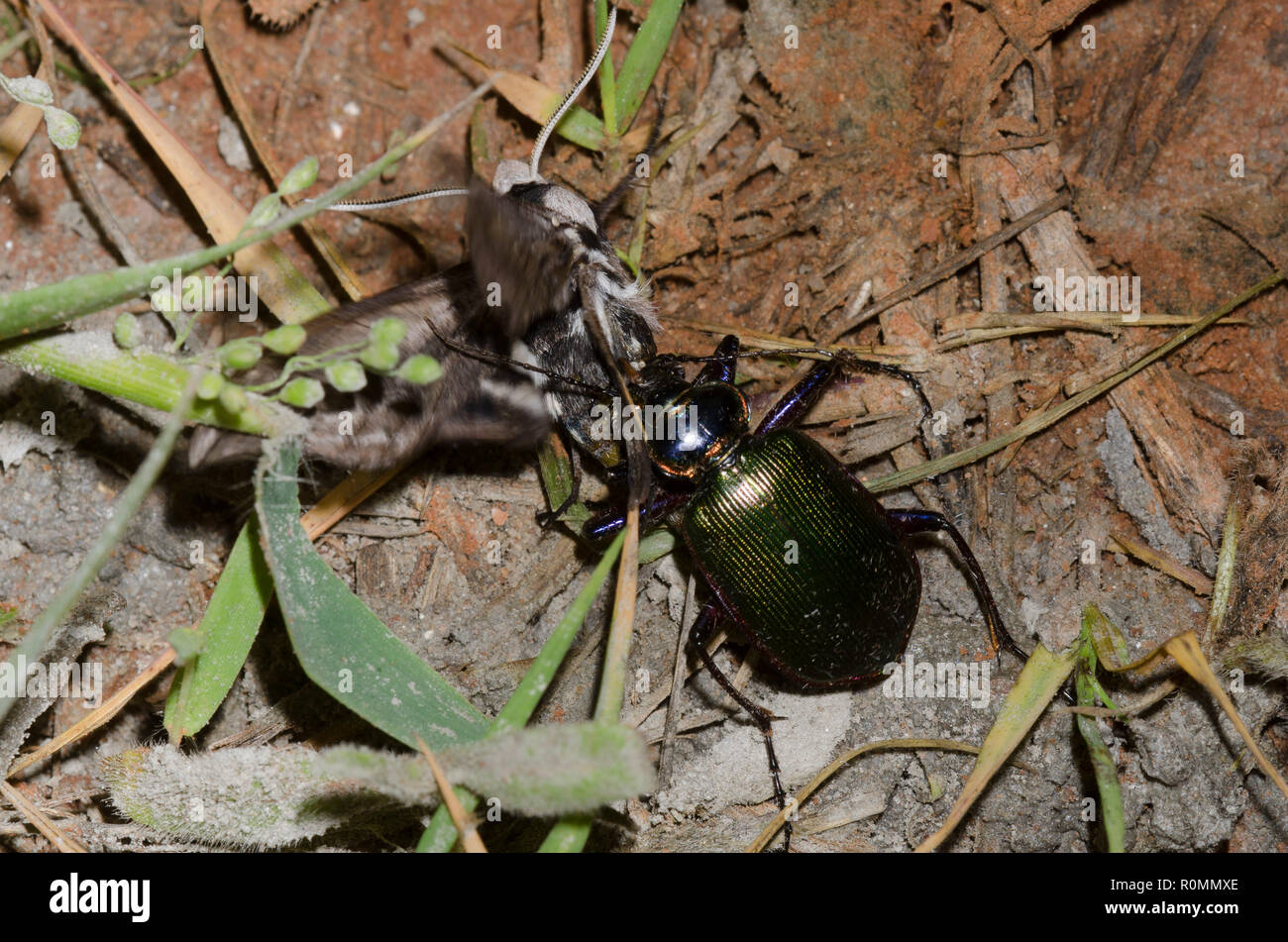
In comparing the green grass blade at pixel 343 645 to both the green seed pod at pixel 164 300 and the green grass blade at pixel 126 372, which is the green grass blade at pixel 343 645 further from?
the green seed pod at pixel 164 300

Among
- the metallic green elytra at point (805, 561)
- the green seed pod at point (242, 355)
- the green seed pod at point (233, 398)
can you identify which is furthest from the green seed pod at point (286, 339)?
the metallic green elytra at point (805, 561)

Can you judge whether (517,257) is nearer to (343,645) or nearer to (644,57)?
(343,645)

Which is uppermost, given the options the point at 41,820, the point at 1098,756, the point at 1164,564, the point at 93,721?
the point at 1164,564

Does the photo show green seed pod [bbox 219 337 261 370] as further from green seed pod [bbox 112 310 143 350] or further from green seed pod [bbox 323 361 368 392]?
green seed pod [bbox 112 310 143 350]

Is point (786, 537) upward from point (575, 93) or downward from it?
downward

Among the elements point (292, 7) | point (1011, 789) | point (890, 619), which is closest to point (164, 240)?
point (292, 7)

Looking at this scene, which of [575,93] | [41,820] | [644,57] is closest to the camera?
[41,820]

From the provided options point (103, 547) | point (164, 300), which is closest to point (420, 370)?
point (164, 300)
